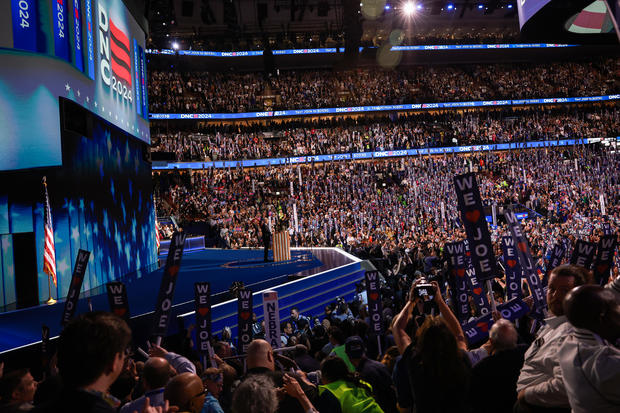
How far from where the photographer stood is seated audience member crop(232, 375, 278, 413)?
268 cm

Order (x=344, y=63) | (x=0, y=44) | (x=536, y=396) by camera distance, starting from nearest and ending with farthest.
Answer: (x=536, y=396)
(x=0, y=44)
(x=344, y=63)

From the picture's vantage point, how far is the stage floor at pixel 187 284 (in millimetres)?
9438

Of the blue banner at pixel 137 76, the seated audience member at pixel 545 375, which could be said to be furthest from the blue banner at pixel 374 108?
the seated audience member at pixel 545 375

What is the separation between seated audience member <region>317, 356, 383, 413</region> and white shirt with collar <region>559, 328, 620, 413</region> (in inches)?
51.8

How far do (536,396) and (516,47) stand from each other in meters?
46.9

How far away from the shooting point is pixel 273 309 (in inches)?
273

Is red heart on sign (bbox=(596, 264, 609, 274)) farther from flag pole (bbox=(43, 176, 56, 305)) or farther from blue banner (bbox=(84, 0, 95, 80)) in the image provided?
blue banner (bbox=(84, 0, 95, 80))

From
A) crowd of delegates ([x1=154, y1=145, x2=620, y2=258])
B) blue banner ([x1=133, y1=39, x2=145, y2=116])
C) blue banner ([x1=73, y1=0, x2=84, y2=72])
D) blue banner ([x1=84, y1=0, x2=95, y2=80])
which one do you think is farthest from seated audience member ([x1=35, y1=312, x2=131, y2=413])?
crowd of delegates ([x1=154, y1=145, x2=620, y2=258])

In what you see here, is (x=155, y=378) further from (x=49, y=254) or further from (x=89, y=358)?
(x=49, y=254)

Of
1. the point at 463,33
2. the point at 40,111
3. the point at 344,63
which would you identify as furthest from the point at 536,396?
the point at 463,33

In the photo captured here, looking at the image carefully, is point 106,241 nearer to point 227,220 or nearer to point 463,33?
point 227,220

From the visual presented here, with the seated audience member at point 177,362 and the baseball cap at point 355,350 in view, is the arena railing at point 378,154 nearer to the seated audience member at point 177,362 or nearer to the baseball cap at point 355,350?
the baseball cap at point 355,350

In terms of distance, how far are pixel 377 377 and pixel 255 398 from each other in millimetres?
1950

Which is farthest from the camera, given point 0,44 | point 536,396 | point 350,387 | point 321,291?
point 321,291
